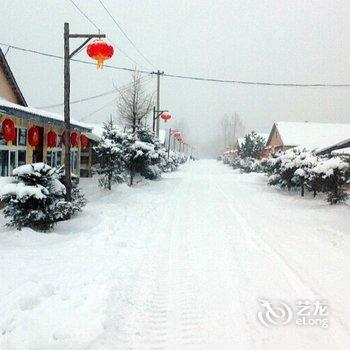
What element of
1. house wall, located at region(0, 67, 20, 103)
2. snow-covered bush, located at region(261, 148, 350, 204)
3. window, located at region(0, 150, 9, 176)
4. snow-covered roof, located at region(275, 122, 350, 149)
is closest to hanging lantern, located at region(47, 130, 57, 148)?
window, located at region(0, 150, 9, 176)

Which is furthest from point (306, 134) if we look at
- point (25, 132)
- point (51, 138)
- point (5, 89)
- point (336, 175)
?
point (25, 132)

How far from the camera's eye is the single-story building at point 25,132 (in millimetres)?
12320

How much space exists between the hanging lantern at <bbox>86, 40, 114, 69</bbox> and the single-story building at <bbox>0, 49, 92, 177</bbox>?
3.96 metres

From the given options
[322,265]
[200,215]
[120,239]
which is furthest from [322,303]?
[200,215]

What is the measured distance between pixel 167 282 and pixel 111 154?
11796 mm

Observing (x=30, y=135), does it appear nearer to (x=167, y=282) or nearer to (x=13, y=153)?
(x=13, y=153)

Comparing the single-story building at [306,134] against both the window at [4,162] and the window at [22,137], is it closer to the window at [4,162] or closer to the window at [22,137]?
the window at [22,137]

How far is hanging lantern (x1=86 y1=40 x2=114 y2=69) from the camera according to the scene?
898 cm

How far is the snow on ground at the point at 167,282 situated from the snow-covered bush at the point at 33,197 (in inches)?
16.7

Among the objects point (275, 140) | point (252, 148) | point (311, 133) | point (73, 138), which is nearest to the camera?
point (73, 138)

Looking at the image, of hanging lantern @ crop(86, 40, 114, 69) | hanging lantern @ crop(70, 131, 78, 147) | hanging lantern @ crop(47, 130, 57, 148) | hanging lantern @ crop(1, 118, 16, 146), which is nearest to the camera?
hanging lantern @ crop(86, 40, 114, 69)

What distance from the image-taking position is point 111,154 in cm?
1725

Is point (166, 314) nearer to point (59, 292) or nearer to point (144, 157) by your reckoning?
point (59, 292)

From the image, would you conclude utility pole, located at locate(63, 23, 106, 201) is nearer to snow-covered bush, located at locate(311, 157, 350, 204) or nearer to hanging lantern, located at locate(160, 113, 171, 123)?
snow-covered bush, located at locate(311, 157, 350, 204)
